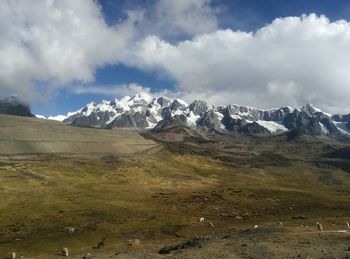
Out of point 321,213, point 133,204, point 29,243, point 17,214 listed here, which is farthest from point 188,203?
point 29,243

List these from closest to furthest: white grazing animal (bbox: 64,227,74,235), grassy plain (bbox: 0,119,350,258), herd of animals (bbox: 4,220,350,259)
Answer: herd of animals (bbox: 4,220,350,259) < grassy plain (bbox: 0,119,350,258) < white grazing animal (bbox: 64,227,74,235)

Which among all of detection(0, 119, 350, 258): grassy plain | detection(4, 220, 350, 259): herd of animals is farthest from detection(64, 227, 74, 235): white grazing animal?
detection(0, 119, 350, 258): grassy plain

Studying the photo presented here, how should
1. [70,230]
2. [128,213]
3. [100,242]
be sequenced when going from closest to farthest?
1. [100,242]
2. [70,230]
3. [128,213]

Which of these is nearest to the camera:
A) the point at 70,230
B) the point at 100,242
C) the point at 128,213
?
the point at 100,242

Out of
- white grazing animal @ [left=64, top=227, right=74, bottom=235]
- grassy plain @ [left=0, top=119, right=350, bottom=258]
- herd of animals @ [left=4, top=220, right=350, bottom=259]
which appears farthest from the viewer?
white grazing animal @ [left=64, top=227, right=74, bottom=235]

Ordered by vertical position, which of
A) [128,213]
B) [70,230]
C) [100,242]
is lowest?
[100,242]

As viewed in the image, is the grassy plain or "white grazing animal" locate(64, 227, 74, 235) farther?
"white grazing animal" locate(64, 227, 74, 235)

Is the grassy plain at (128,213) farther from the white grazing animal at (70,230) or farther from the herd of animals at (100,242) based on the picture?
the white grazing animal at (70,230)

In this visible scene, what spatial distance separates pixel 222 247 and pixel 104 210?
242 feet

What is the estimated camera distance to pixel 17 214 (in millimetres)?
121438

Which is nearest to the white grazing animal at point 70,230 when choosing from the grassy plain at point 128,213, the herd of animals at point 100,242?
the herd of animals at point 100,242

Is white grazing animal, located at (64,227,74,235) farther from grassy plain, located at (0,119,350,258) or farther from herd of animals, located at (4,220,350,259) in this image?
grassy plain, located at (0,119,350,258)

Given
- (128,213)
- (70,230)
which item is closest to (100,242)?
(70,230)

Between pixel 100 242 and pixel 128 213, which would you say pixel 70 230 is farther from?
pixel 128 213
